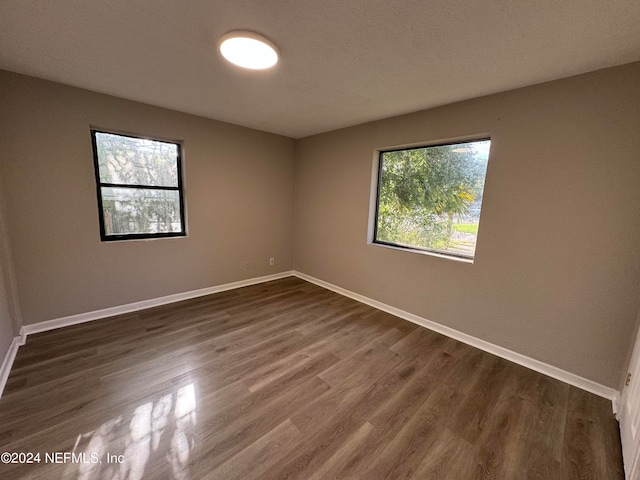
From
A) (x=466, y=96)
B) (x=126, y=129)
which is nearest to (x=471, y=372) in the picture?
(x=466, y=96)

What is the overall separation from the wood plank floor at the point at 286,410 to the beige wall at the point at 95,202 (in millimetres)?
528

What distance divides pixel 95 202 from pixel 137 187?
1.41ft

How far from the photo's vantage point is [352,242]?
368 cm

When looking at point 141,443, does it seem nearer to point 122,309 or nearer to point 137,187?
point 122,309

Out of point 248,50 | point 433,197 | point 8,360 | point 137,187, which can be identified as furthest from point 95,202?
point 433,197

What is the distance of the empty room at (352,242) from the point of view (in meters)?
1.43

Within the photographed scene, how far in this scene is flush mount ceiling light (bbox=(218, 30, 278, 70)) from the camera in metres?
1.58

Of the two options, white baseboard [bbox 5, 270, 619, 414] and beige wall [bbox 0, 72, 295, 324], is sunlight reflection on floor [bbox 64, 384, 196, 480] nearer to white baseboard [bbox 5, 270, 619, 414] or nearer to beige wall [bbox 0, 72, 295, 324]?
white baseboard [bbox 5, 270, 619, 414]

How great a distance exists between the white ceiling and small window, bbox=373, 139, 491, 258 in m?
0.58

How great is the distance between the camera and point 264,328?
277 centimetres

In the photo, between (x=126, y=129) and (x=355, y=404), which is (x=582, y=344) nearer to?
(x=355, y=404)

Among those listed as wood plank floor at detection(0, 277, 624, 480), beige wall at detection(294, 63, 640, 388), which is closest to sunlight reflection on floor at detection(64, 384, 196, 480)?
wood plank floor at detection(0, 277, 624, 480)

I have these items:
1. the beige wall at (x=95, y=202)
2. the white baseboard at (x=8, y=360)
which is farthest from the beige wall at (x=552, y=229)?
the white baseboard at (x=8, y=360)

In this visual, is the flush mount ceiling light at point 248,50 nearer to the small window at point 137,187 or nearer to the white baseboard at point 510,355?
the small window at point 137,187
